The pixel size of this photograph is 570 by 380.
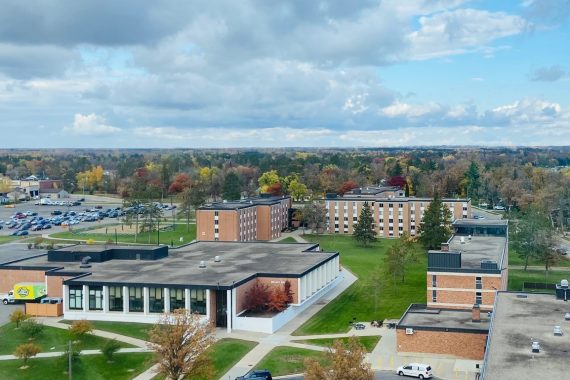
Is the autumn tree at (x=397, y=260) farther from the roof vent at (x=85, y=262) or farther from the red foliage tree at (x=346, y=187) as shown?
the red foliage tree at (x=346, y=187)

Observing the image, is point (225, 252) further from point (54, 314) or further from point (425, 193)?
point (425, 193)

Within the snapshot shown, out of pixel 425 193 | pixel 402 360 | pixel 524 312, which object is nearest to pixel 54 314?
pixel 402 360

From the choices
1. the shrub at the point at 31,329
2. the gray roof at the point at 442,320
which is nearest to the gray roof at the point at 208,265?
the shrub at the point at 31,329

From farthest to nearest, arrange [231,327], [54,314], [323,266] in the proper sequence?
[323,266]
[54,314]
[231,327]

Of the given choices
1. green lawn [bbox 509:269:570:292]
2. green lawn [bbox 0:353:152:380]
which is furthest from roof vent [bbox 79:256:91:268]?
green lawn [bbox 509:269:570:292]

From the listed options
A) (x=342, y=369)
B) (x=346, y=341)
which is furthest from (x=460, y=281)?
(x=342, y=369)

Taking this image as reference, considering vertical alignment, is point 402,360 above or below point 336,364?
below
